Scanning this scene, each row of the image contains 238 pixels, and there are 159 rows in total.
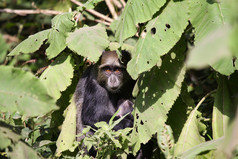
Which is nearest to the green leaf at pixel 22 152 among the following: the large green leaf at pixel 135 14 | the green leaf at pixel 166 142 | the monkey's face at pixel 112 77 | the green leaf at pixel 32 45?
the green leaf at pixel 166 142

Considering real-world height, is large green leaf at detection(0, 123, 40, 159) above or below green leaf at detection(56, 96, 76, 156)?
above

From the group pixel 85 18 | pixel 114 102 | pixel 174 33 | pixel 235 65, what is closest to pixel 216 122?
pixel 235 65

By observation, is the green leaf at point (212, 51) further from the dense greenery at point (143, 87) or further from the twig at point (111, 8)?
the twig at point (111, 8)

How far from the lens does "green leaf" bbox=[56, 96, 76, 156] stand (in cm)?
487

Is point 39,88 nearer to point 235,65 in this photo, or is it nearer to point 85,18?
point 235,65

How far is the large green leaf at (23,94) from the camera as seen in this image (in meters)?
2.48

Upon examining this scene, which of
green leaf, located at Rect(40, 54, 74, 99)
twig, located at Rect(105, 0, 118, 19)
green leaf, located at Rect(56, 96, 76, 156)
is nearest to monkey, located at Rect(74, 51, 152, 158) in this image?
green leaf, located at Rect(56, 96, 76, 156)

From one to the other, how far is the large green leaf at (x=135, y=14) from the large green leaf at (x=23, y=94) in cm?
182

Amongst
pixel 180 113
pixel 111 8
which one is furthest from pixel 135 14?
pixel 111 8

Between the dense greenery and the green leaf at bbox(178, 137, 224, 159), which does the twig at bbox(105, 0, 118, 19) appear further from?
the green leaf at bbox(178, 137, 224, 159)

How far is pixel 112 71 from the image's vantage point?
5832 millimetres

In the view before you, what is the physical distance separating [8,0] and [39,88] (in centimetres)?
822

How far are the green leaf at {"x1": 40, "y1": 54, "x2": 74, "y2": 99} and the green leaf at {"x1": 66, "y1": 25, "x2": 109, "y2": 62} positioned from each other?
0.51 metres

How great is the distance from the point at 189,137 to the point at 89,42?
1.69m
